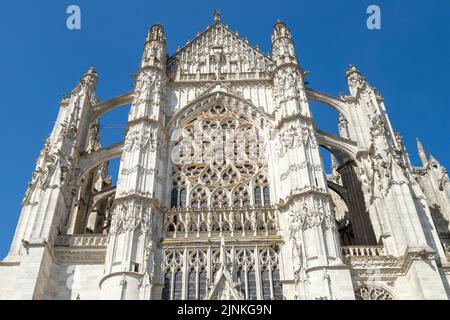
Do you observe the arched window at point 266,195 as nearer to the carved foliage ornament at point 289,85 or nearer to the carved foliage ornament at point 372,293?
the carved foliage ornament at point 289,85

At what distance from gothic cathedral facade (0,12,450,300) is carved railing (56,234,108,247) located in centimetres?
6

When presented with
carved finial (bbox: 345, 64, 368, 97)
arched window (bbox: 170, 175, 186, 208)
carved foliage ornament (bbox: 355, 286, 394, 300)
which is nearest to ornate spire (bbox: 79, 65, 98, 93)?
arched window (bbox: 170, 175, 186, 208)

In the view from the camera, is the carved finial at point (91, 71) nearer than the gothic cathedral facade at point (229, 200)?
No

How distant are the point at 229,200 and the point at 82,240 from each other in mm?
6080

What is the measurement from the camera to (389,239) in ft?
61.9

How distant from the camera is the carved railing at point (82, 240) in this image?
18.8 m

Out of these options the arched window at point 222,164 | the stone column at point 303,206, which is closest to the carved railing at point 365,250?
the stone column at point 303,206

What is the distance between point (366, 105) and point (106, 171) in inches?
628

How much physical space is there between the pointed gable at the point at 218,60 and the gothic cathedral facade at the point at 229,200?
11cm

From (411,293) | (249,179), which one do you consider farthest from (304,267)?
(249,179)

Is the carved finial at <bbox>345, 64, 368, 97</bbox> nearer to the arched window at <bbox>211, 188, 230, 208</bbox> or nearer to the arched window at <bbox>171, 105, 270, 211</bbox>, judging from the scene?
the arched window at <bbox>171, 105, 270, 211</bbox>

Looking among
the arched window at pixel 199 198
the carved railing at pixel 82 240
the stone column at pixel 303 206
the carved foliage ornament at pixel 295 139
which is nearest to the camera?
the stone column at pixel 303 206
